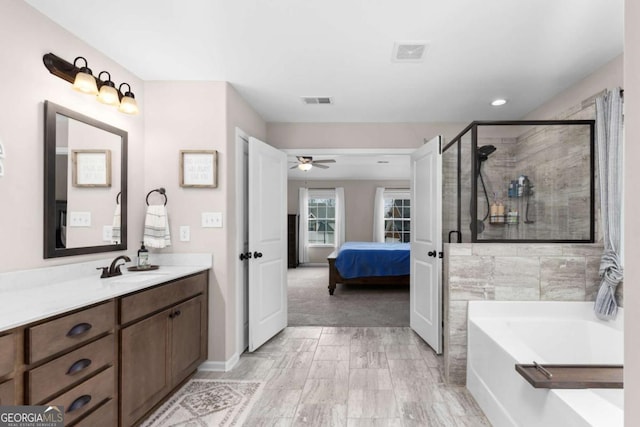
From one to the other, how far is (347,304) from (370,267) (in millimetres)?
935

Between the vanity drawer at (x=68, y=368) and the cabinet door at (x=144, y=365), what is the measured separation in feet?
0.40

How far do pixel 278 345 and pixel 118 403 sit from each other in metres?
1.70

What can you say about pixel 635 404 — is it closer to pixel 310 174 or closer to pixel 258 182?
pixel 258 182

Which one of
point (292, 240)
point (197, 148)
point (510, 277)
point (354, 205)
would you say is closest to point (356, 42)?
point (197, 148)

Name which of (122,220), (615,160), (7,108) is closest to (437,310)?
(615,160)

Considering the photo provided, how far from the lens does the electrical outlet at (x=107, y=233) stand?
7.55 feet

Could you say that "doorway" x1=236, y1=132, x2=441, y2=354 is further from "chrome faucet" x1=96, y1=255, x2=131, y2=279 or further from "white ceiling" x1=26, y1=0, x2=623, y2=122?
"chrome faucet" x1=96, y1=255, x2=131, y2=279

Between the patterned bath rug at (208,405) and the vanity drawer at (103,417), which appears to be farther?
the patterned bath rug at (208,405)

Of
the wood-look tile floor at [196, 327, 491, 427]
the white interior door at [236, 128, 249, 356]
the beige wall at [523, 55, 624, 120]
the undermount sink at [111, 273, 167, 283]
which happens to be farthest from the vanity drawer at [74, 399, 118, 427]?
the beige wall at [523, 55, 624, 120]

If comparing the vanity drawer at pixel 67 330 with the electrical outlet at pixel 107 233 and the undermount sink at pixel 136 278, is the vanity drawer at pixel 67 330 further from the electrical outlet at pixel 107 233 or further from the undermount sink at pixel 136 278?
the electrical outlet at pixel 107 233

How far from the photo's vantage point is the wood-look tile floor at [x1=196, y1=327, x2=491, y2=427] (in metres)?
2.07

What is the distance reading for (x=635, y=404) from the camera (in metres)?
0.56

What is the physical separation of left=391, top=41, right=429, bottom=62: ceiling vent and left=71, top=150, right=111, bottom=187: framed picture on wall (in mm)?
2180

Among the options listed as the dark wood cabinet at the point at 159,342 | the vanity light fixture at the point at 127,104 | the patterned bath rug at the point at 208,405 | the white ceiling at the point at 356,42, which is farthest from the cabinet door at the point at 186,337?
the white ceiling at the point at 356,42
